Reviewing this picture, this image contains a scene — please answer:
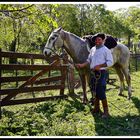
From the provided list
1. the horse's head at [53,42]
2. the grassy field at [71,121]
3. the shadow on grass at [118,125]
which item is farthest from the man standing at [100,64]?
the horse's head at [53,42]

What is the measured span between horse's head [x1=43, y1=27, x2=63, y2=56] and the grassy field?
1.55 metres

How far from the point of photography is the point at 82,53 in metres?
8.58

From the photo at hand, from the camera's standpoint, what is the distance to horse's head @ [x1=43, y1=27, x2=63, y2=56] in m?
7.90

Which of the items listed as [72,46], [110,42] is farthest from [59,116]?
[110,42]

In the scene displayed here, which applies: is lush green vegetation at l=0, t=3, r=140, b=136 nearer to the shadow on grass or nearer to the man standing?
the shadow on grass

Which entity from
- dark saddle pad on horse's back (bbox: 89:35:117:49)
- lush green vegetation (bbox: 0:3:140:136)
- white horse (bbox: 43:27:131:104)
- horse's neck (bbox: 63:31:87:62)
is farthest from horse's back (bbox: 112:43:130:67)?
horse's neck (bbox: 63:31:87:62)

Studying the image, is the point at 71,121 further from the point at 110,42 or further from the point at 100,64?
the point at 110,42

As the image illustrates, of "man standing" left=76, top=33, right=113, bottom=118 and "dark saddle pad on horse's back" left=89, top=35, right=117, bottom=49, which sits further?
"dark saddle pad on horse's back" left=89, top=35, right=117, bottom=49

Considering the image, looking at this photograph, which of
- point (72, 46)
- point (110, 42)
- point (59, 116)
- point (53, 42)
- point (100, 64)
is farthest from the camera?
point (110, 42)

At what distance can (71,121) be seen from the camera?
6.97 m

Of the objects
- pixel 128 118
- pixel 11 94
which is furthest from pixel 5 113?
pixel 128 118

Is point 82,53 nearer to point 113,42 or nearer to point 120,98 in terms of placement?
point 113,42

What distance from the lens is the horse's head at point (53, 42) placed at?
25.9 ft

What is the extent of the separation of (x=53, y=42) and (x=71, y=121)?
2.19m
